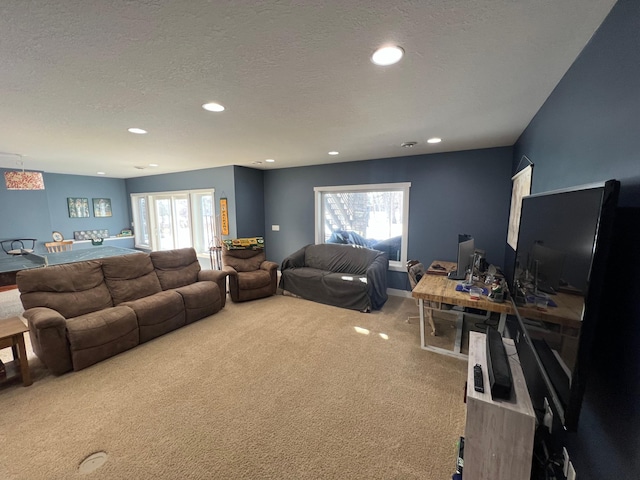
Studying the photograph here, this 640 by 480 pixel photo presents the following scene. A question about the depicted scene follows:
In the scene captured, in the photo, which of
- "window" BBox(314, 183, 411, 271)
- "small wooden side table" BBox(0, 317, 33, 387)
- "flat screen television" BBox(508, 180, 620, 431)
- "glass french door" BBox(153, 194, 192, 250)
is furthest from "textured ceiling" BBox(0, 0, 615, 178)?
"glass french door" BBox(153, 194, 192, 250)

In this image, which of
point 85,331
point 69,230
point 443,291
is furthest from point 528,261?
point 69,230

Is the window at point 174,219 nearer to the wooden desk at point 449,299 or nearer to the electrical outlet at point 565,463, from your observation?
the wooden desk at point 449,299

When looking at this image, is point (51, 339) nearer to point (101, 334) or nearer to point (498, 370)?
point (101, 334)

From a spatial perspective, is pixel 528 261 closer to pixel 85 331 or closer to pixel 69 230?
pixel 85 331

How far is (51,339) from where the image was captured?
231 cm

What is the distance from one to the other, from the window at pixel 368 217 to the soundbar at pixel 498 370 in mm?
3054

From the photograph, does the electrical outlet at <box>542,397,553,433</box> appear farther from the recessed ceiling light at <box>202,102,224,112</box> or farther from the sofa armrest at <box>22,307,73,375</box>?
the sofa armrest at <box>22,307,73,375</box>

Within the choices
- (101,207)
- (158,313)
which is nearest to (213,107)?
(158,313)

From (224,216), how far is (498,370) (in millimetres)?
5213

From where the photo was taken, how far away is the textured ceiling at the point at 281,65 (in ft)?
3.62

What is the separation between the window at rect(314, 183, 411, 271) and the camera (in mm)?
4562

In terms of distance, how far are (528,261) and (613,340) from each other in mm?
639

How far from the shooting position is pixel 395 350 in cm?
280

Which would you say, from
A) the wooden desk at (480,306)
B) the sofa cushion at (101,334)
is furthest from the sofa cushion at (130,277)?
the wooden desk at (480,306)
